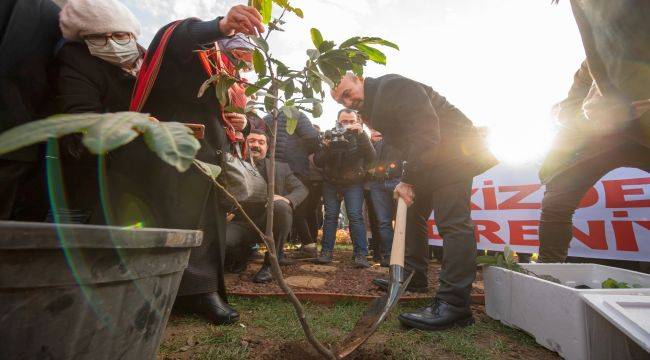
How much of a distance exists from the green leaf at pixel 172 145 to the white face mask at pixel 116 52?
1498 mm

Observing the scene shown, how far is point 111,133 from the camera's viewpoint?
402 millimetres

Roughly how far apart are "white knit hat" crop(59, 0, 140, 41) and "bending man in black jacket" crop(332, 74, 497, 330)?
1.22 m

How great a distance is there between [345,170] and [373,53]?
2.99 m

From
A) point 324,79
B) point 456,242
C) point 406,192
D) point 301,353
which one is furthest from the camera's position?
point 406,192

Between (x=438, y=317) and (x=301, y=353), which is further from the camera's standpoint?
(x=438, y=317)

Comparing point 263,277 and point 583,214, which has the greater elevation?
point 583,214

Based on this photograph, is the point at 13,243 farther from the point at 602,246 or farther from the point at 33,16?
the point at 602,246

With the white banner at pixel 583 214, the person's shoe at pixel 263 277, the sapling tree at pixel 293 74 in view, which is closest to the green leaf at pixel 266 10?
the sapling tree at pixel 293 74

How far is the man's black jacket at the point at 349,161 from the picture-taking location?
4062 millimetres

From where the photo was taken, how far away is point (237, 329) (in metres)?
1.68

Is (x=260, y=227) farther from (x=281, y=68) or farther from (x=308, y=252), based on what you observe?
(x=281, y=68)

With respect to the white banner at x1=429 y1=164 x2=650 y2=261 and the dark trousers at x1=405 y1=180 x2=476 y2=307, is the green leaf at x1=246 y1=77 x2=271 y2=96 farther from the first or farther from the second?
the white banner at x1=429 y1=164 x2=650 y2=261

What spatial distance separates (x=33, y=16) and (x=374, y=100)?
6.43 feet

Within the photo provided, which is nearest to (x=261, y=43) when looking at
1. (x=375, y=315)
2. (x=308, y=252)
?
(x=375, y=315)
